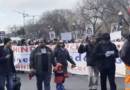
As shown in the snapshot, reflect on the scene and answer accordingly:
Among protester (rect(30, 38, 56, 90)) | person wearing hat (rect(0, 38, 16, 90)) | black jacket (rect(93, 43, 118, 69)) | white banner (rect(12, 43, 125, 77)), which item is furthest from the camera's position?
white banner (rect(12, 43, 125, 77))

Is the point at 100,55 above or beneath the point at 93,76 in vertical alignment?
above

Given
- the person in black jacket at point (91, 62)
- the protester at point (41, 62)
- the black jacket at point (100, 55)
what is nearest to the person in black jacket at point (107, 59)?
the black jacket at point (100, 55)

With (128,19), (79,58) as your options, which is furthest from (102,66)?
(128,19)

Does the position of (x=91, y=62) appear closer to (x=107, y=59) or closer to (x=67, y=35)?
(x=107, y=59)

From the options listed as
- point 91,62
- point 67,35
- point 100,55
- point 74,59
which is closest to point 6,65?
point 100,55

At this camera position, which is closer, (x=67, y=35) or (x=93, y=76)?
(x=93, y=76)

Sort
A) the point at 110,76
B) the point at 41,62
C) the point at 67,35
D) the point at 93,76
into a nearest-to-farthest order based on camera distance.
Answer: the point at 41,62 → the point at 110,76 → the point at 93,76 → the point at 67,35

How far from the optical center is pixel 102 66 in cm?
732

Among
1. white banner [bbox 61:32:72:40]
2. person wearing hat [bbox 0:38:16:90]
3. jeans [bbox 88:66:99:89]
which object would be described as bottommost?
jeans [bbox 88:66:99:89]

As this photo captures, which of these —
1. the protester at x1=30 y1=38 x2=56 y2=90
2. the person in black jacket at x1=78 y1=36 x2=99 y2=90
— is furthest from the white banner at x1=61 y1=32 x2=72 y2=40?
the protester at x1=30 y1=38 x2=56 y2=90

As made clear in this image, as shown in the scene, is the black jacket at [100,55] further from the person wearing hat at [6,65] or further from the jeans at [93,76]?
the person wearing hat at [6,65]

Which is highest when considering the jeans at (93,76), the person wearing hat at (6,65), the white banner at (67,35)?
the white banner at (67,35)

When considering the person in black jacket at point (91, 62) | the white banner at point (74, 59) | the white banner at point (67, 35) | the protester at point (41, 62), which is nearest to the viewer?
the protester at point (41, 62)

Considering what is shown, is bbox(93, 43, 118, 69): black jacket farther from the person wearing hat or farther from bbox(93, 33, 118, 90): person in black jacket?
the person wearing hat
